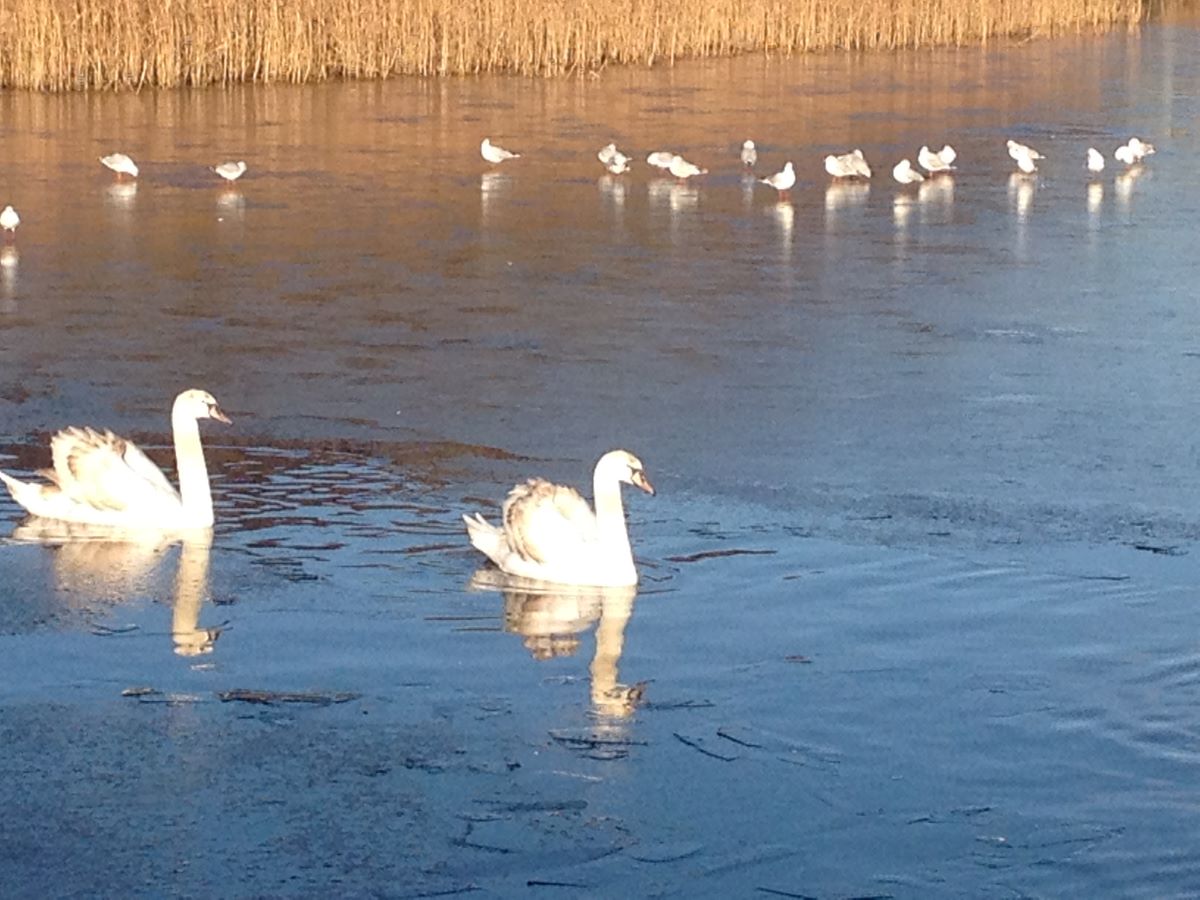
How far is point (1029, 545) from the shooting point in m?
9.13

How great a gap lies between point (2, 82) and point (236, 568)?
72.2ft

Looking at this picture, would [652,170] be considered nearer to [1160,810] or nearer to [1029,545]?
[1029,545]

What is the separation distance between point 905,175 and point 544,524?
46.9 feet

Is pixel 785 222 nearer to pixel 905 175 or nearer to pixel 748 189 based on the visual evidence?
pixel 748 189

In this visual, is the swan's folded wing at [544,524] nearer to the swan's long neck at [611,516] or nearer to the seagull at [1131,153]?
the swan's long neck at [611,516]

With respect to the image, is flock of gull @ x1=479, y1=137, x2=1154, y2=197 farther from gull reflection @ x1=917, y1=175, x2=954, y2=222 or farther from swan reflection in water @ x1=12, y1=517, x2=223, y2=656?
swan reflection in water @ x1=12, y1=517, x2=223, y2=656

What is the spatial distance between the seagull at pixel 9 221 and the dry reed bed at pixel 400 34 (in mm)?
11928

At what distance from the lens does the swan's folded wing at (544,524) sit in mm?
8562

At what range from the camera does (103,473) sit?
9320 mm

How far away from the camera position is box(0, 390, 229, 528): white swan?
9.28 m

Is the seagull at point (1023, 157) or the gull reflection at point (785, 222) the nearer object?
the gull reflection at point (785, 222)

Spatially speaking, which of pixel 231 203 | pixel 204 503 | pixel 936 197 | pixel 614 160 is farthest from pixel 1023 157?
pixel 204 503

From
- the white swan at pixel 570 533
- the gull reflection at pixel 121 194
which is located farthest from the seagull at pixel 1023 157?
the white swan at pixel 570 533

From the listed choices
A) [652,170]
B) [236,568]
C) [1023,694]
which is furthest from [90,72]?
[1023,694]
